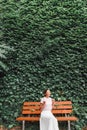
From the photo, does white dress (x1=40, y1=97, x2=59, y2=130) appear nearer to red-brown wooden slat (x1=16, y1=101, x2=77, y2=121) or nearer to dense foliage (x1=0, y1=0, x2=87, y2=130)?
red-brown wooden slat (x1=16, y1=101, x2=77, y2=121)

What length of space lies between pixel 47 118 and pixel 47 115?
0.08 metres

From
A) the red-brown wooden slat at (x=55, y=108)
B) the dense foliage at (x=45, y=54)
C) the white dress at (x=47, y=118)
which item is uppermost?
the dense foliage at (x=45, y=54)

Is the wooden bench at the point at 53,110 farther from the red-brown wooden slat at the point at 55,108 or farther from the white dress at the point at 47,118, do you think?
the white dress at the point at 47,118

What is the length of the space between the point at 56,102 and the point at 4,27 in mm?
2888

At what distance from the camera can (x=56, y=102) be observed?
8242 millimetres

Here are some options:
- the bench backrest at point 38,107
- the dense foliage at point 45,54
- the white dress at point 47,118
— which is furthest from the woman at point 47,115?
the dense foliage at point 45,54

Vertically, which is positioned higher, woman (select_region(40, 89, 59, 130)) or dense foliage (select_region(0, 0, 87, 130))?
dense foliage (select_region(0, 0, 87, 130))

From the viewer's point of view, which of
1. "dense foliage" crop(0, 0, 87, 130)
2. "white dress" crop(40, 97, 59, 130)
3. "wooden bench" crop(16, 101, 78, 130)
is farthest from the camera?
"dense foliage" crop(0, 0, 87, 130)

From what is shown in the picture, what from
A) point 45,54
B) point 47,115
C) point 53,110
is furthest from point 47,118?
point 45,54

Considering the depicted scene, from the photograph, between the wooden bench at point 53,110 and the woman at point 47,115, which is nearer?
the woman at point 47,115

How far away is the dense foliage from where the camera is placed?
27.8 ft

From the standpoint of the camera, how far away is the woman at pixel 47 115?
7301mm

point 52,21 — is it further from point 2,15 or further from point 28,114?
point 28,114

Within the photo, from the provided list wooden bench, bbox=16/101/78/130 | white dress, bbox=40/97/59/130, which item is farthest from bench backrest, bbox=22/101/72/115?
white dress, bbox=40/97/59/130
